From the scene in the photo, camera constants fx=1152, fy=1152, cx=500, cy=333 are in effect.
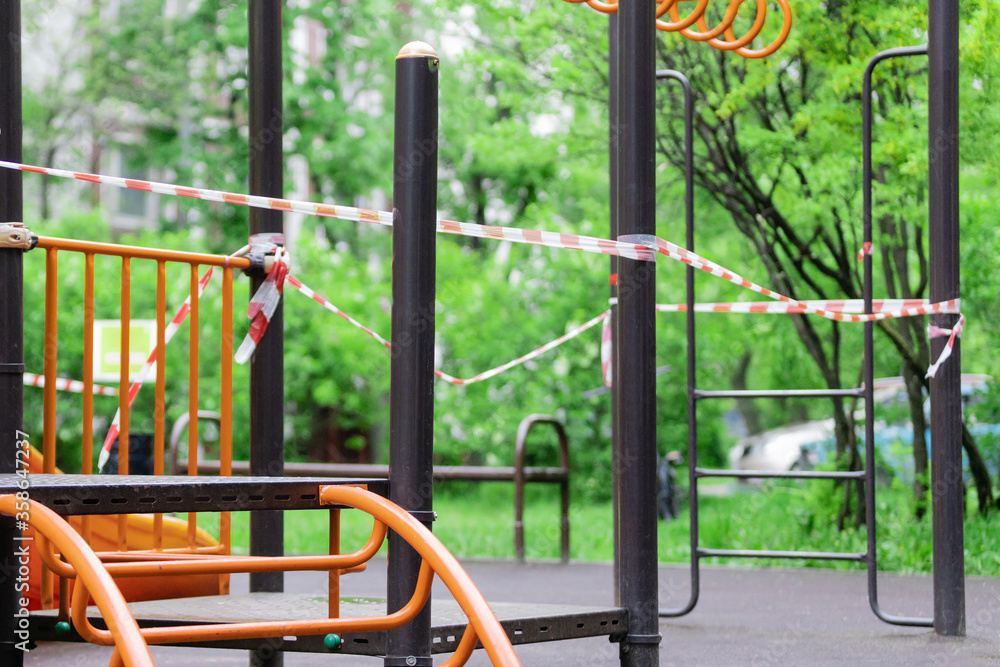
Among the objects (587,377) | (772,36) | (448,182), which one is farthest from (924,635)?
(448,182)

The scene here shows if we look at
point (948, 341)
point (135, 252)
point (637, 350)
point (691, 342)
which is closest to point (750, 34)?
point (691, 342)

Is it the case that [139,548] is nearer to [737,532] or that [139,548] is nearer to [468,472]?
[468,472]

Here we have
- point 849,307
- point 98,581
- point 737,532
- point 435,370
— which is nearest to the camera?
point 98,581

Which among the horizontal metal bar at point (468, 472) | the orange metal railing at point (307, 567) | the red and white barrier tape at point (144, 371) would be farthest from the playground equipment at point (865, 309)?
the horizontal metal bar at point (468, 472)

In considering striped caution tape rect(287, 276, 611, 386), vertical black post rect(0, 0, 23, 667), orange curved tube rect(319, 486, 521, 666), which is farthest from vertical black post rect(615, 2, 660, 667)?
vertical black post rect(0, 0, 23, 667)

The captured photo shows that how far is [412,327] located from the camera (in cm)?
246

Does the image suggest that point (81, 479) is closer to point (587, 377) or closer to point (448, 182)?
point (587, 377)

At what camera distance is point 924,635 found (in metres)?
4.57

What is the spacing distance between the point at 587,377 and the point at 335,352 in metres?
3.04

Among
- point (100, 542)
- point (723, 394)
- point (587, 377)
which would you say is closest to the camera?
point (100, 542)

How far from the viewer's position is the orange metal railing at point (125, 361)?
3.26 meters

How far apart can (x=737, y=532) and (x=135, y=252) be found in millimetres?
5790

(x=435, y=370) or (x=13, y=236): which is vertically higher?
(x=13, y=236)

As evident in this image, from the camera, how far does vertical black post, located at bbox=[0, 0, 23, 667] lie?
2.93 meters
